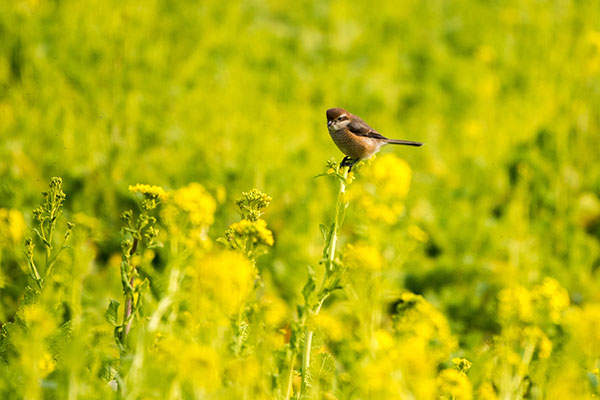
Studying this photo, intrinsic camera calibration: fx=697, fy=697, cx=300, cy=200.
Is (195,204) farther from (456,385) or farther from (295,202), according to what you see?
(295,202)

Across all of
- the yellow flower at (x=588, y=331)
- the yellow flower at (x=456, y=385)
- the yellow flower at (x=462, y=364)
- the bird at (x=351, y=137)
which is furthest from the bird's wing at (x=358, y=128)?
the yellow flower at (x=588, y=331)

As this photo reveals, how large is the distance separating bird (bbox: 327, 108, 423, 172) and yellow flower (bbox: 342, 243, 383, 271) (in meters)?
0.92

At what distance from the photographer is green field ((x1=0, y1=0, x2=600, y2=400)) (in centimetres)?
196

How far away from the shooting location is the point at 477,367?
8.80 feet

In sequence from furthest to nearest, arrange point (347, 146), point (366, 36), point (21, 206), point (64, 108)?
1. point (366, 36)
2. point (64, 108)
3. point (21, 206)
4. point (347, 146)

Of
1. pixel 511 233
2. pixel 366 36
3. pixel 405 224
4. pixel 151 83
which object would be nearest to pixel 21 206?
pixel 151 83

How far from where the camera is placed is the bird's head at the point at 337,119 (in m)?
3.07

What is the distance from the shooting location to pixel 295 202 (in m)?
4.68

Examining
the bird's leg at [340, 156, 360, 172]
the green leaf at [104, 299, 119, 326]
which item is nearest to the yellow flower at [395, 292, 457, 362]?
the bird's leg at [340, 156, 360, 172]

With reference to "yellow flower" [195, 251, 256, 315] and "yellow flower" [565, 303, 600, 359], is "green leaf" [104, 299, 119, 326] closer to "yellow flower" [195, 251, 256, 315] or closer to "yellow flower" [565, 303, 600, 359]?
"yellow flower" [195, 251, 256, 315]

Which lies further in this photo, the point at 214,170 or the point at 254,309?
the point at 214,170

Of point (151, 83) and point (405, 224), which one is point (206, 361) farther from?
point (151, 83)

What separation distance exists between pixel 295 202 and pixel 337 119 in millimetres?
1634

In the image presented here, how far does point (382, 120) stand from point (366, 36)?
1.97 metres
